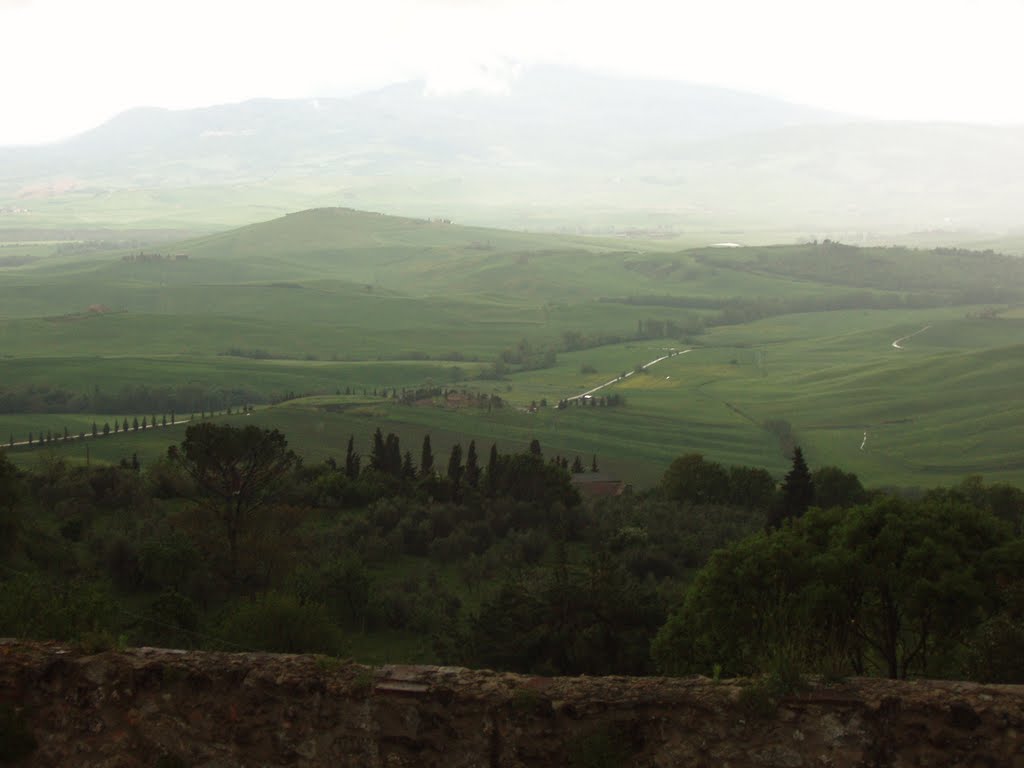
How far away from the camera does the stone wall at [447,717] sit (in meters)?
9.73

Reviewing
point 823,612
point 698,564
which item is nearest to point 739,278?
point 698,564

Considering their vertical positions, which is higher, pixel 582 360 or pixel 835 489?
pixel 835 489

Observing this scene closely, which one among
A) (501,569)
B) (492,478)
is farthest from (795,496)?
(492,478)

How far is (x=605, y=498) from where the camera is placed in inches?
1845

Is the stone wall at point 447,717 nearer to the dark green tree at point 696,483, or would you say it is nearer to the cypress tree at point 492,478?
the cypress tree at point 492,478

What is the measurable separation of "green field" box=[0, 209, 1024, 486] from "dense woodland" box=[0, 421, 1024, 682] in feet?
93.3

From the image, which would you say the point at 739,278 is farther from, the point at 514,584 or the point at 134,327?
the point at 514,584

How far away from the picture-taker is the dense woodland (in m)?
17.6

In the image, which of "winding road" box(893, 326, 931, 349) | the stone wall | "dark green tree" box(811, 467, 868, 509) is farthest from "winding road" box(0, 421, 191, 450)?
"winding road" box(893, 326, 931, 349)

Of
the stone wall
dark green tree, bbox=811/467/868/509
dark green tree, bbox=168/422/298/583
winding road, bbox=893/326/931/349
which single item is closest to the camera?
the stone wall

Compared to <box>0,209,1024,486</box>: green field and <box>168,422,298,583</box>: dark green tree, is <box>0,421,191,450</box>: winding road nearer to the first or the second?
<box>0,209,1024,486</box>: green field

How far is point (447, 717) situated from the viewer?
10281 mm

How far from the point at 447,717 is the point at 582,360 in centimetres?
11902

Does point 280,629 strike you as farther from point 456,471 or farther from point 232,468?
point 456,471
